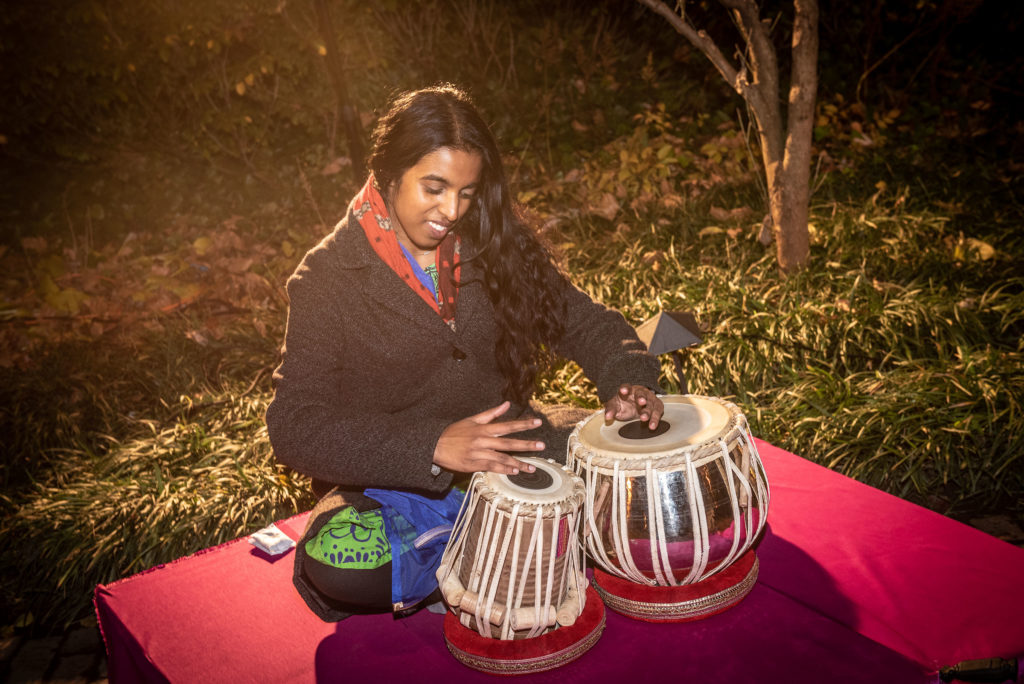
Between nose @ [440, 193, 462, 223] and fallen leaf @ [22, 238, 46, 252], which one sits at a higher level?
nose @ [440, 193, 462, 223]

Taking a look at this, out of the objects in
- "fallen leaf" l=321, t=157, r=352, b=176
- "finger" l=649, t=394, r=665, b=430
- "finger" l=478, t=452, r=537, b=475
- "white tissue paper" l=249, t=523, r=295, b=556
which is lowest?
"white tissue paper" l=249, t=523, r=295, b=556

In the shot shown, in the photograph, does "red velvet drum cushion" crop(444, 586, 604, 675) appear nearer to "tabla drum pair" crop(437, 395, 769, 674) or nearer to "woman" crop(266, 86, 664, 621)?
"tabla drum pair" crop(437, 395, 769, 674)

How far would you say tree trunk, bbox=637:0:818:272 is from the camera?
3.67 meters

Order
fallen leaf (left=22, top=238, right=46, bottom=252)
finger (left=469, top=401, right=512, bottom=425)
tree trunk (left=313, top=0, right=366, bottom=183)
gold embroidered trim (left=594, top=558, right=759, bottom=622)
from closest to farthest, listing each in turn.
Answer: finger (left=469, top=401, right=512, bottom=425), gold embroidered trim (left=594, top=558, right=759, bottom=622), tree trunk (left=313, top=0, right=366, bottom=183), fallen leaf (left=22, top=238, right=46, bottom=252)

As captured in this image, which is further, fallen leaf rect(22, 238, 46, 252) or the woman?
fallen leaf rect(22, 238, 46, 252)

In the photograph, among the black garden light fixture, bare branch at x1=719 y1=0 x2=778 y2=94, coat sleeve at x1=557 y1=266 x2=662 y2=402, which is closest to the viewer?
coat sleeve at x1=557 y1=266 x2=662 y2=402

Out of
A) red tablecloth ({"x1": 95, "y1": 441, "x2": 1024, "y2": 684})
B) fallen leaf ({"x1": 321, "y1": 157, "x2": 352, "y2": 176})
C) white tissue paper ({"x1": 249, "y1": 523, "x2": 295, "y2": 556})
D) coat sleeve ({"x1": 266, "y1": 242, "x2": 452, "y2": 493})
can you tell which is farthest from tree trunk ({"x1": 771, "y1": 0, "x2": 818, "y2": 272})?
fallen leaf ({"x1": 321, "y1": 157, "x2": 352, "y2": 176})

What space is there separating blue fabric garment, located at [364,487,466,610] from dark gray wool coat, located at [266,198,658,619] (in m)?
0.09

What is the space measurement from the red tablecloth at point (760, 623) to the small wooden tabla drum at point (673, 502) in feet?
0.28

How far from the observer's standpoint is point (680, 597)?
6.25 feet

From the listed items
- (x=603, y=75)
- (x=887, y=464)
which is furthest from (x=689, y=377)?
(x=603, y=75)

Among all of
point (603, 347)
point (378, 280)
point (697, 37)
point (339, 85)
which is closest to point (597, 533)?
point (603, 347)

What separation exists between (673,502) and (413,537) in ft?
2.52

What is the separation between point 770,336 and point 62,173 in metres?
7.33
